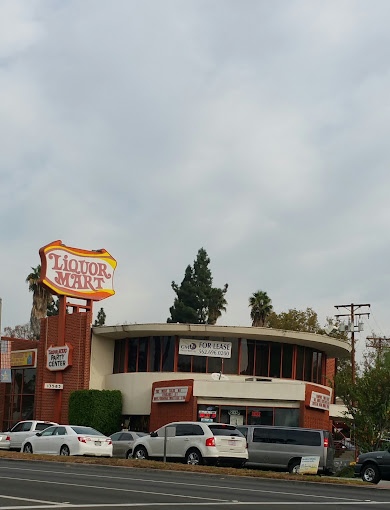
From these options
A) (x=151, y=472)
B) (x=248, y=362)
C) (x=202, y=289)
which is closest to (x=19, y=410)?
(x=248, y=362)

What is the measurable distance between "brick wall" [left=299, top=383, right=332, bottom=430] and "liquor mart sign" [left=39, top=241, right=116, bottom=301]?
14.0 m

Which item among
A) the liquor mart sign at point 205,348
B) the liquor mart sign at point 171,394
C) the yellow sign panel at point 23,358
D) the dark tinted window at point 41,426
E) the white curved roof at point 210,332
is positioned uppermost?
the white curved roof at point 210,332

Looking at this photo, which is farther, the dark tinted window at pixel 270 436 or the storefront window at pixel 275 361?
the storefront window at pixel 275 361

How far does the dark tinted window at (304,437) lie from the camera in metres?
30.2

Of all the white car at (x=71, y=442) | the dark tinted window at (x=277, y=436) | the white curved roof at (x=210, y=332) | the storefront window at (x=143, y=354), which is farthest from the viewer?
the storefront window at (x=143, y=354)

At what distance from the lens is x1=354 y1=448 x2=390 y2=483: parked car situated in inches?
1090

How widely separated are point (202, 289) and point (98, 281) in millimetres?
46076

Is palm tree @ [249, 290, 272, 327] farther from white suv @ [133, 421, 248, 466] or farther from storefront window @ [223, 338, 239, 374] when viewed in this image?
white suv @ [133, 421, 248, 466]

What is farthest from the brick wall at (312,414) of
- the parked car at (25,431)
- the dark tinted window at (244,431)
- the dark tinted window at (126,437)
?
the parked car at (25,431)

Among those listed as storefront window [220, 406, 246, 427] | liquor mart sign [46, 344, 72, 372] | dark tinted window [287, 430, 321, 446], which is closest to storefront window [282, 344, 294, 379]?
storefront window [220, 406, 246, 427]

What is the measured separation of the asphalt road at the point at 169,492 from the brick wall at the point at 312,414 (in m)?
17.1

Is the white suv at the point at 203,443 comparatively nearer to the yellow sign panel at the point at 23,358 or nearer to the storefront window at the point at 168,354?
the storefront window at the point at 168,354

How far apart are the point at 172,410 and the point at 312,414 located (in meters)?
7.14

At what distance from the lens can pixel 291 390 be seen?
1625 inches
